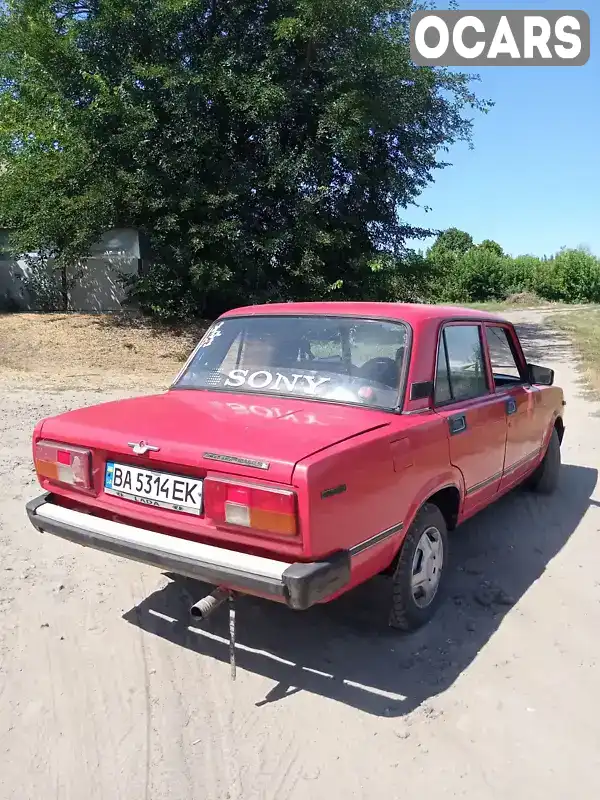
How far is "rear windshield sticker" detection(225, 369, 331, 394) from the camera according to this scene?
3.61 metres

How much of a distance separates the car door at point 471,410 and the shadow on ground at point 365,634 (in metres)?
0.47

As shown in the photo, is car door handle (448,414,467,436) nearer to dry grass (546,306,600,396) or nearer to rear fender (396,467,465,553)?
rear fender (396,467,465,553)

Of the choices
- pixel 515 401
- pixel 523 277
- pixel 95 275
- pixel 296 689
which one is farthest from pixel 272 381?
pixel 523 277

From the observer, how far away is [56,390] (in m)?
10.2

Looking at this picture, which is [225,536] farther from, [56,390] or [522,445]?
[56,390]

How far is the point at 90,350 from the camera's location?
1397 centimetres

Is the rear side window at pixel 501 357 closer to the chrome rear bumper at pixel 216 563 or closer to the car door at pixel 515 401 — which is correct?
the car door at pixel 515 401

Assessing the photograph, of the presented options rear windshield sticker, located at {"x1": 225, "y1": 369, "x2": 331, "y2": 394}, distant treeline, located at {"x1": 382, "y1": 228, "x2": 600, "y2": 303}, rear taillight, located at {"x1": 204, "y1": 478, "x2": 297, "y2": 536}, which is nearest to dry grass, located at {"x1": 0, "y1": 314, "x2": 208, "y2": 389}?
rear windshield sticker, located at {"x1": 225, "y1": 369, "x2": 331, "y2": 394}

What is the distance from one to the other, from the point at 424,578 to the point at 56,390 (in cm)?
810

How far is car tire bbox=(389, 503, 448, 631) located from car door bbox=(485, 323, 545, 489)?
1031 mm

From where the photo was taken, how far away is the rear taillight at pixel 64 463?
3232 millimetres

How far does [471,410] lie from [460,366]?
291 mm

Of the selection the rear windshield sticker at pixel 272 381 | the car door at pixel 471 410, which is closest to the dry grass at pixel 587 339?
the car door at pixel 471 410

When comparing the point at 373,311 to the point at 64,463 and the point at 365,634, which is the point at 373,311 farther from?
the point at 64,463
